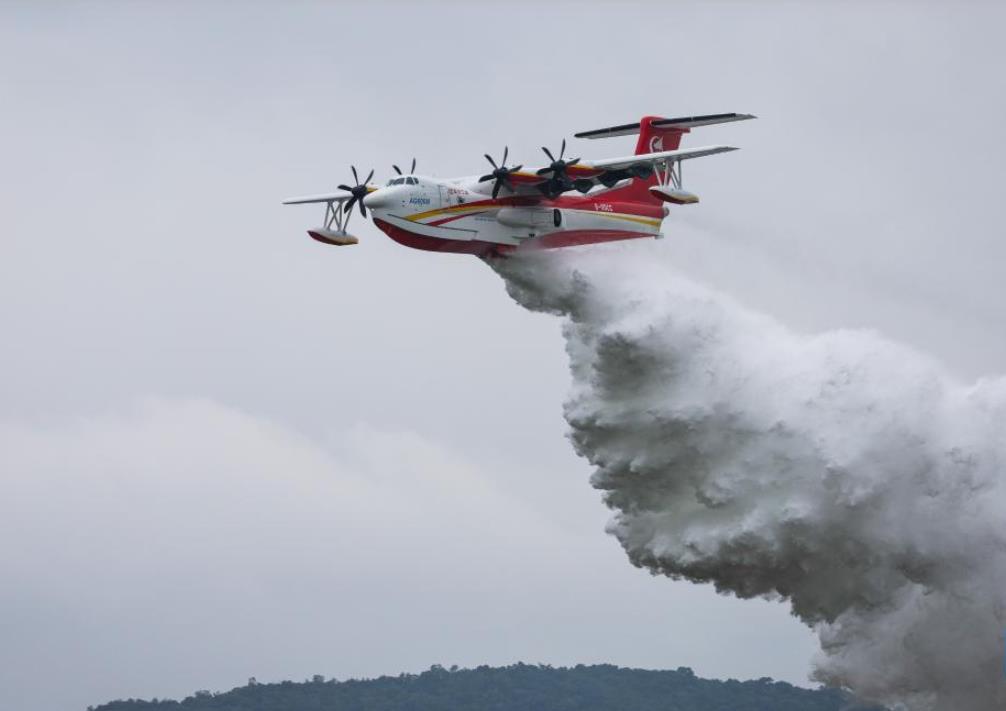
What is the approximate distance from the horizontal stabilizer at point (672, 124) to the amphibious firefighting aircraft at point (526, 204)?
6cm

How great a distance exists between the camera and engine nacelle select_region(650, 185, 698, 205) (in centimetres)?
4400

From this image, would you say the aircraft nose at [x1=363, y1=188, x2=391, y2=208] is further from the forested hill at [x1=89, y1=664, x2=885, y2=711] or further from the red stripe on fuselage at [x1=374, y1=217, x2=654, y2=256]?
the forested hill at [x1=89, y1=664, x2=885, y2=711]

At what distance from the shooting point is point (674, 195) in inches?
1731

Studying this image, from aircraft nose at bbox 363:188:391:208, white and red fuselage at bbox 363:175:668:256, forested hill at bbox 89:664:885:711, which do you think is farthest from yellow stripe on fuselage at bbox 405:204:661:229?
forested hill at bbox 89:664:885:711

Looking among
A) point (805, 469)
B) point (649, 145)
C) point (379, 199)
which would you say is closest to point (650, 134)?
point (649, 145)

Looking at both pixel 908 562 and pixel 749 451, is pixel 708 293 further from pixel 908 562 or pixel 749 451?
pixel 908 562

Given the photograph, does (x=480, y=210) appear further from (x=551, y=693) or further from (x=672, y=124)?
(x=551, y=693)

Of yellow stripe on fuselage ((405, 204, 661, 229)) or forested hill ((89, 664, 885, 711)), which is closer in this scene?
yellow stripe on fuselage ((405, 204, 661, 229))

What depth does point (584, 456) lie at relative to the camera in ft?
144

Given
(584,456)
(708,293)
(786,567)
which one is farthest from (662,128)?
(786,567)

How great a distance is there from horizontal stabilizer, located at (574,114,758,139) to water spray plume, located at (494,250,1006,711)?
4556 mm

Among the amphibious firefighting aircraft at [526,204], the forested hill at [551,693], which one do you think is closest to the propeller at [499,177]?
the amphibious firefighting aircraft at [526,204]

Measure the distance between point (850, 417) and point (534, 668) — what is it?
299 feet

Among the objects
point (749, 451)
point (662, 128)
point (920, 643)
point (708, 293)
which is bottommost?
point (920, 643)
